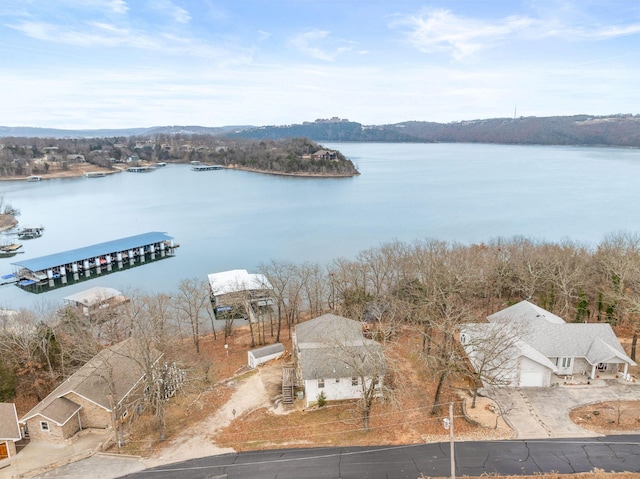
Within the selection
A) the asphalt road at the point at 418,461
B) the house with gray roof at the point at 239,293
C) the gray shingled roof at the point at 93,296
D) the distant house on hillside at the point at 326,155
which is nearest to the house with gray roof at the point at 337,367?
the asphalt road at the point at 418,461

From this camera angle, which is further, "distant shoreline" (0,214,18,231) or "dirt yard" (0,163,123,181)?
"dirt yard" (0,163,123,181)

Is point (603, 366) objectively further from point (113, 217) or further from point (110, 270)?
point (113, 217)

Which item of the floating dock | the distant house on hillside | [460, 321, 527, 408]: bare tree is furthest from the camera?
the distant house on hillside

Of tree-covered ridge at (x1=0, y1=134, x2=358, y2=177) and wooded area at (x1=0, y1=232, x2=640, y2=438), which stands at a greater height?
tree-covered ridge at (x1=0, y1=134, x2=358, y2=177)

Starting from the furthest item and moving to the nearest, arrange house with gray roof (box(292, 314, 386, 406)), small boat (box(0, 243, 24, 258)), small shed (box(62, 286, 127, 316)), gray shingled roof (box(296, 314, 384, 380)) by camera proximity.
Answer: small boat (box(0, 243, 24, 258)) → small shed (box(62, 286, 127, 316)) → house with gray roof (box(292, 314, 386, 406)) → gray shingled roof (box(296, 314, 384, 380))

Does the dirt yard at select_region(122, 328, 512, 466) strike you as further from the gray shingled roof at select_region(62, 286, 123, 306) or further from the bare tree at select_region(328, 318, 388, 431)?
the gray shingled roof at select_region(62, 286, 123, 306)

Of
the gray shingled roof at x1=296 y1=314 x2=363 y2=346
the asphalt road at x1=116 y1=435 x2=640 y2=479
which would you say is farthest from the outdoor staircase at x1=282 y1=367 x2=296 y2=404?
the asphalt road at x1=116 y1=435 x2=640 y2=479

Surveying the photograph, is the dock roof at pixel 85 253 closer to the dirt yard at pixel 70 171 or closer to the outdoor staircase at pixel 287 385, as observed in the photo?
the outdoor staircase at pixel 287 385
